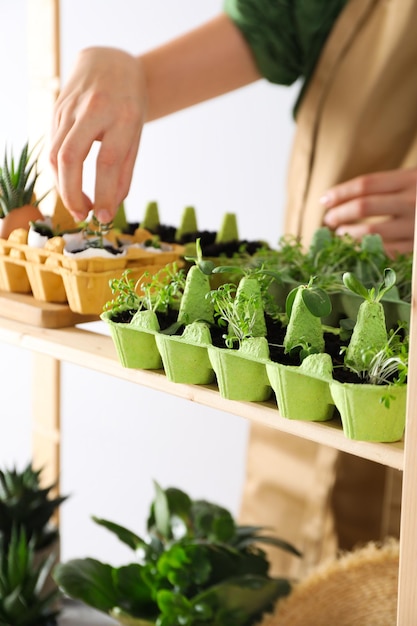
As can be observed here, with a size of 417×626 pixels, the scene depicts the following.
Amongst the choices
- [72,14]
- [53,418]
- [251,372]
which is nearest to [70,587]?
[53,418]

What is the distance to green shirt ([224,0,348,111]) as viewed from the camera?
4.35 ft

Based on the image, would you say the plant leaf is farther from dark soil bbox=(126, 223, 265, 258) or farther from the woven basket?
dark soil bbox=(126, 223, 265, 258)

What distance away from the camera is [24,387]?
5.77ft

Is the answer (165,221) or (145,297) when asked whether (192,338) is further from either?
(165,221)

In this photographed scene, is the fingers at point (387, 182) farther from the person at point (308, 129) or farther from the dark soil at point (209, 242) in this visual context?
the dark soil at point (209, 242)

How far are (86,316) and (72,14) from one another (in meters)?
1.35

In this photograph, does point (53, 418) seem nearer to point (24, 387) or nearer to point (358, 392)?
point (24, 387)

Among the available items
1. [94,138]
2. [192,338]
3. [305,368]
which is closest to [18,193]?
[94,138]

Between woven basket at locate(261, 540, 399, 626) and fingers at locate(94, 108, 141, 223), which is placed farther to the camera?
woven basket at locate(261, 540, 399, 626)

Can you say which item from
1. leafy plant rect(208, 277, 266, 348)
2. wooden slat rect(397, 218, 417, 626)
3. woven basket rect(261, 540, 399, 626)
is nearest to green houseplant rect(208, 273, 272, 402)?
leafy plant rect(208, 277, 266, 348)

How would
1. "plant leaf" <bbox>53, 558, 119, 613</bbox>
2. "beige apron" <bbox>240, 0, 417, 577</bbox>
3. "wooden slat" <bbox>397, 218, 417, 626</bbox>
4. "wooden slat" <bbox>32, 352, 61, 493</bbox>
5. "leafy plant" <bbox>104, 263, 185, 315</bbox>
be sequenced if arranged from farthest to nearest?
"wooden slat" <bbox>32, 352, 61, 493</bbox>
"beige apron" <bbox>240, 0, 417, 577</bbox>
"plant leaf" <bbox>53, 558, 119, 613</bbox>
"leafy plant" <bbox>104, 263, 185, 315</bbox>
"wooden slat" <bbox>397, 218, 417, 626</bbox>

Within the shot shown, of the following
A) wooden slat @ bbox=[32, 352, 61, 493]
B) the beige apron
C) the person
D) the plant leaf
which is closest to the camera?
the person

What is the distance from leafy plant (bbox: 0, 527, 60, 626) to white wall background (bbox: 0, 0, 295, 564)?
56 cm

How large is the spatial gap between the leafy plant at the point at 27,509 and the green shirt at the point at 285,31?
731mm
